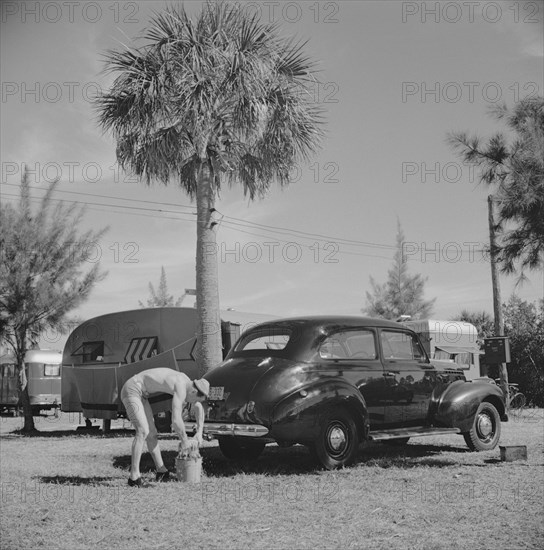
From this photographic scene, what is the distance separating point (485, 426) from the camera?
1154cm

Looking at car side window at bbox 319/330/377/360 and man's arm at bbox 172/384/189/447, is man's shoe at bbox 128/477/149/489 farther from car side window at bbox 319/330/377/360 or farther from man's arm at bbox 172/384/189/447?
car side window at bbox 319/330/377/360

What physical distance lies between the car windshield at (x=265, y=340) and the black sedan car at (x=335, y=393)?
2 centimetres

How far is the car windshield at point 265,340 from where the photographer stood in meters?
10.0

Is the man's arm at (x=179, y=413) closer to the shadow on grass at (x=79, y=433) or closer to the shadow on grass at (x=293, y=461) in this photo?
the shadow on grass at (x=293, y=461)

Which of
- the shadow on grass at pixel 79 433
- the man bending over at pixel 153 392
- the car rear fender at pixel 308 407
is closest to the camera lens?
the man bending over at pixel 153 392

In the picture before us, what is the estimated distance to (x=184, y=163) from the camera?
17609 millimetres

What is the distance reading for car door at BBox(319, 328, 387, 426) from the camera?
387 inches

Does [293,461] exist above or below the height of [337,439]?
below

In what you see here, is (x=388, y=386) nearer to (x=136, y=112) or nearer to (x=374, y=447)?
(x=374, y=447)

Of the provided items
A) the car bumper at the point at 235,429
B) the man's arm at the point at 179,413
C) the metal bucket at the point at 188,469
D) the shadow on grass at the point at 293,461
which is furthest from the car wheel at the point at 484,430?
the man's arm at the point at 179,413

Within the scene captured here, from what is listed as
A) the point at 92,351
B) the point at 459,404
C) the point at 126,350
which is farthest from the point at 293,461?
the point at 92,351

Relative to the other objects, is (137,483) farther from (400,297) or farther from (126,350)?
(400,297)

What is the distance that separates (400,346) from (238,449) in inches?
109

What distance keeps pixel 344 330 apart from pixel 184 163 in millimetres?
8674
